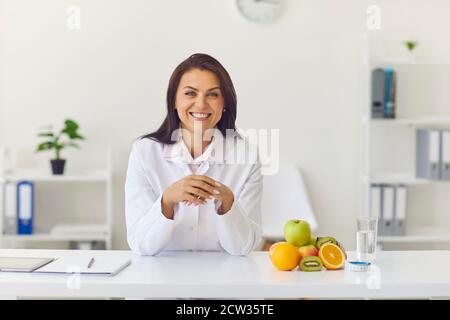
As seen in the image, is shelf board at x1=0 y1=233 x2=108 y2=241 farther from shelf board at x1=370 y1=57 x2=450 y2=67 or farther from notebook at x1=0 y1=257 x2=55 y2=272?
notebook at x1=0 y1=257 x2=55 y2=272

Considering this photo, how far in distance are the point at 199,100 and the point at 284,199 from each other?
5.59 ft

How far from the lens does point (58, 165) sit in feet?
11.2

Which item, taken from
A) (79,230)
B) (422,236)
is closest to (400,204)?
(422,236)

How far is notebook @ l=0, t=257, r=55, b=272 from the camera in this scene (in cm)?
153

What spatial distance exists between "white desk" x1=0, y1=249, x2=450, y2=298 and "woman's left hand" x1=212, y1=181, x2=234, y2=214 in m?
0.19

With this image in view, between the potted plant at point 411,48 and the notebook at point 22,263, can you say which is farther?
the potted plant at point 411,48

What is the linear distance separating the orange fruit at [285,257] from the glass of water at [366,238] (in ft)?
0.50

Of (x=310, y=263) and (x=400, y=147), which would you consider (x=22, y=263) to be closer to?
(x=310, y=263)

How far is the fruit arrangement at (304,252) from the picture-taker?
1.54 metres

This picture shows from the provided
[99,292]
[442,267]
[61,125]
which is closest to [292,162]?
[61,125]

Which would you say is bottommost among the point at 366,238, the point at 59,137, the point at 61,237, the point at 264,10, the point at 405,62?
the point at 61,237

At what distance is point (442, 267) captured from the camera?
161 centimetres

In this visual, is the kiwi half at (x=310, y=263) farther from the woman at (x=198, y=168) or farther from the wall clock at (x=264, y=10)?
the wall clock at (x=264, y=10)

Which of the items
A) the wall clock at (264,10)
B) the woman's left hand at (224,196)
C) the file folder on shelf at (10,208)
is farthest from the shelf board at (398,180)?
the woman's left hand at (224,196)
